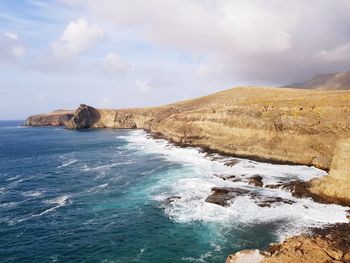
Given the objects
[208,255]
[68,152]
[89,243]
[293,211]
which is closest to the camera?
[208,255]

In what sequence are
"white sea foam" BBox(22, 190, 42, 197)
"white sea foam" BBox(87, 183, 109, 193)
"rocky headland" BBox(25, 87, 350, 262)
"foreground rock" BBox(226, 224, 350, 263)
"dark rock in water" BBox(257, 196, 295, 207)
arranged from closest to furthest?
"foreground rock" BBox(226, 224, 350, 263) → "dark rock in water" BBox(257, 196, 295, 207) → "rocky headland" BBox(25, 87, 350, 262) → "white sea foam" BBox(22, 190, 42, 197) → "white sea foam" BBox(87, 183, 109, 193)

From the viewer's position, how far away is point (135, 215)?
4491 centimetres

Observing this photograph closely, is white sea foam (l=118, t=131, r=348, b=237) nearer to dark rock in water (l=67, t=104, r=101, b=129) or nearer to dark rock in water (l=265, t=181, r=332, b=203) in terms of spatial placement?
dark rock in water (l=265, t=181, r=332, b=203)

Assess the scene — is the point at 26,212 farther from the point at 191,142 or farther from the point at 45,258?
the point at 191,142

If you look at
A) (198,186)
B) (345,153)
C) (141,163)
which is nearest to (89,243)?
(198,186)

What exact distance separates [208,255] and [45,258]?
56.9ft

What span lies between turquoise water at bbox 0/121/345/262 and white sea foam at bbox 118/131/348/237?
0.14 m

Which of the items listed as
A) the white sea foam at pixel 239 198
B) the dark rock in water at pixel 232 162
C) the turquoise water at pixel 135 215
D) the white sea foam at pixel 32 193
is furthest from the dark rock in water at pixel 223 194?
the white sea foam at pixel 32 193

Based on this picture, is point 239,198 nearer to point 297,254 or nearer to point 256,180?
point 256,180

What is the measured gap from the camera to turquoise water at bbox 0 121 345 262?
35.1m

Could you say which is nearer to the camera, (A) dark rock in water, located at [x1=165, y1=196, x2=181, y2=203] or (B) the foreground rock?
(B) the foreground rock

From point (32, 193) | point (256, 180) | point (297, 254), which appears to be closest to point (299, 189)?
point (256, 180)

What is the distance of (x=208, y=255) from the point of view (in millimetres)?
33156

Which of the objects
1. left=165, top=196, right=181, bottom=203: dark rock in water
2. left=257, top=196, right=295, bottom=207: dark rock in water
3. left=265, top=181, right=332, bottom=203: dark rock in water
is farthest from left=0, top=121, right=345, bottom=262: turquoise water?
left=265, top=181, right=332, bottom=203: dark rock in water
